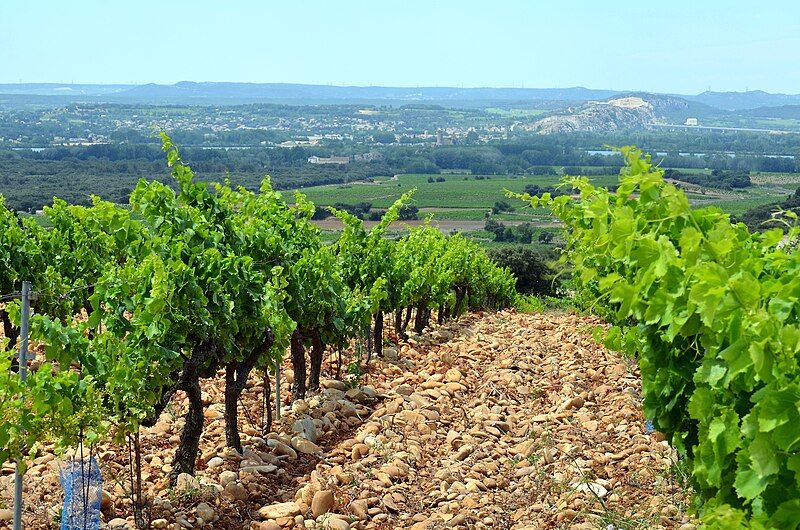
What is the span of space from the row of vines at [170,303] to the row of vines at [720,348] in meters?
3.16

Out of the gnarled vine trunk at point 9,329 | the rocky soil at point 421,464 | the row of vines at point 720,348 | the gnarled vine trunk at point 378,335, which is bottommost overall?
the gnarled vine trunk at point 378,335

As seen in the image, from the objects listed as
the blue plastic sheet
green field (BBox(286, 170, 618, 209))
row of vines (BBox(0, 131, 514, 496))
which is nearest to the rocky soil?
the blue plastic sheet

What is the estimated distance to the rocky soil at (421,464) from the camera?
254 inches

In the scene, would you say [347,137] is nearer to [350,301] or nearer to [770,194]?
[770,194]

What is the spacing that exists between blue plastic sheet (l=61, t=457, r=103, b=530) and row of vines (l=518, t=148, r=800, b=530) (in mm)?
3460

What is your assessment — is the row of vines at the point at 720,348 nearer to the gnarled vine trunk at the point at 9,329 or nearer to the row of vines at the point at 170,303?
the row of vines at the point at 170,303

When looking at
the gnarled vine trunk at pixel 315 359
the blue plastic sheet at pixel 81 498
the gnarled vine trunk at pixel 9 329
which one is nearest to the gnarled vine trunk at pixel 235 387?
the blue plastic sheet at pixel 81 498

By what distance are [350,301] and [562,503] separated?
4.89m

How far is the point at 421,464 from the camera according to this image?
8.02 metres

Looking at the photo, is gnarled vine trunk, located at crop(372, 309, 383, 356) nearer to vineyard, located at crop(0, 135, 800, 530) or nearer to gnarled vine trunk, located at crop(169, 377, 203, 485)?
vineyard, located at crop(0, 135, 800, 530)

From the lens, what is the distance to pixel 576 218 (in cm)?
794

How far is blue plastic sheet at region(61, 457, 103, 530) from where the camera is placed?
5.71m

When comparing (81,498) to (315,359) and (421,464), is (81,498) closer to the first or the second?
(421,464)

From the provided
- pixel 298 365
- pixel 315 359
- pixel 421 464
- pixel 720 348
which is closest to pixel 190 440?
pixel 421 464
